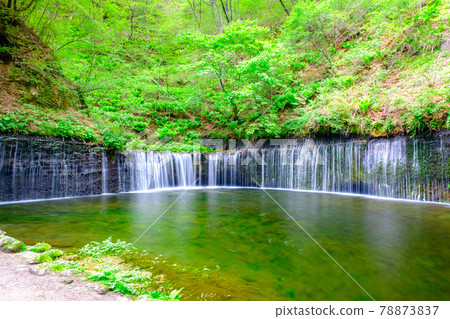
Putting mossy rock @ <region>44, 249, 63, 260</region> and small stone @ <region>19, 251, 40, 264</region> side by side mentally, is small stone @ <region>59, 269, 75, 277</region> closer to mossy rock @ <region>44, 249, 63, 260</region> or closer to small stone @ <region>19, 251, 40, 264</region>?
small stone @ <region>19, 251, 40, 264</region>

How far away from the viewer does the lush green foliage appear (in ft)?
29.7

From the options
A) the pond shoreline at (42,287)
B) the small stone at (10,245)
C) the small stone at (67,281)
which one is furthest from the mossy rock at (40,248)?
the small stone at (67,281)

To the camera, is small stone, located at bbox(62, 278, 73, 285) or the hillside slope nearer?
small stone, located at bbox(62, 278, 73, 285)

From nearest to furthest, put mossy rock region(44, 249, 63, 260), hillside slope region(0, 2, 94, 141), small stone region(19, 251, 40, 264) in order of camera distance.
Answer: small stone region(19, 251, 40, 264) → mossy rock region(44, 249, 63, 260) → hillside slope region(0, 2, 94, 141)

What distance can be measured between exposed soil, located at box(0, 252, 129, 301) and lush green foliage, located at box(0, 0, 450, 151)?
24.6ft

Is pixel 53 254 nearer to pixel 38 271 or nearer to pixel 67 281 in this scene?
pixel 38 271

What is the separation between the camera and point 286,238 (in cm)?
446

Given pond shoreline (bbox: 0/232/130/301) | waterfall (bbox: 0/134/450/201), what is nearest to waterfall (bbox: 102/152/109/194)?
waterfall (bbox: 0/134/450/201)

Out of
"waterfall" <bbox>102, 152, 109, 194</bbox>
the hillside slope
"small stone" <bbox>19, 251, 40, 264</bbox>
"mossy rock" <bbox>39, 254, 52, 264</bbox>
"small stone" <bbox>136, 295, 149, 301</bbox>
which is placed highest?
the hillside slope

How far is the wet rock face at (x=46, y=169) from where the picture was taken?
25.4ft

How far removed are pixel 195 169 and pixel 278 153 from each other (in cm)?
468

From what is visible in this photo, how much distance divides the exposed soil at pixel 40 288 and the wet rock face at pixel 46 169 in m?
6.98

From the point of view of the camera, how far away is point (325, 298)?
8.38 feet
